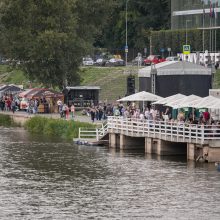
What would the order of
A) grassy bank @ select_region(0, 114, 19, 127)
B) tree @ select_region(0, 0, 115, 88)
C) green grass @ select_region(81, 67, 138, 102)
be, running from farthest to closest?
green grass @ select_region(81, 67, 138, 102) → tree @ select_region(0, 0, 115, 88) → grassy bank @ select_region(0, 114, 19, 127)

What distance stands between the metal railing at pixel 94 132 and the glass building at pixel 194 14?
3917cm

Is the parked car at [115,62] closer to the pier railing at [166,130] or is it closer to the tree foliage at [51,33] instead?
the tree foliage at [51,33]

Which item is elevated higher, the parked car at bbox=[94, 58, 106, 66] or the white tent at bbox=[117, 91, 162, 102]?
the parked car at bbox=[94, 58, 106, 66]

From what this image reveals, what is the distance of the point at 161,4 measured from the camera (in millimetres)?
146250

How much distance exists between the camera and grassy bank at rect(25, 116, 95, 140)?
81.9m

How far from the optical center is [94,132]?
78562mm

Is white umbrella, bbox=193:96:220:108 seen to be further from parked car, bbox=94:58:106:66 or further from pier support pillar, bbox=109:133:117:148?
parked car, bbox=94:58:106:66

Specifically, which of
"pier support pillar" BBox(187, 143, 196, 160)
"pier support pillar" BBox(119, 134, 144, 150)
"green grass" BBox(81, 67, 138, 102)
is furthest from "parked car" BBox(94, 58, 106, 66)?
"pier support pillar" BBox(187, 143, 196, 160)

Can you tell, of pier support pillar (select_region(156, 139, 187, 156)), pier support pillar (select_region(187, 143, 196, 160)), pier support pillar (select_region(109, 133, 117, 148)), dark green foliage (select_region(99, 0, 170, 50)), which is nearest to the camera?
pier support pillar (select_region(187, 143, 196, 160))

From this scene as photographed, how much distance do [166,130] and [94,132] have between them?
461 inches

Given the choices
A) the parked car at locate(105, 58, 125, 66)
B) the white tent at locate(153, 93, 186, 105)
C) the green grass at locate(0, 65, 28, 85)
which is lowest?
the white tent at locate(153, 93, 186, 105)

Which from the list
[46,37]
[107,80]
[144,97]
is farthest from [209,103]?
[107,80]

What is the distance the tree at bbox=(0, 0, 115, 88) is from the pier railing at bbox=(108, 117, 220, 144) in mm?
27470

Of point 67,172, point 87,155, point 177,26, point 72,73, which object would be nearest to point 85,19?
point 72,73
